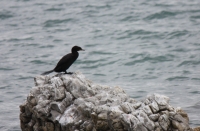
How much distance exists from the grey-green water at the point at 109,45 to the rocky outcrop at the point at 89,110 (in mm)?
4167

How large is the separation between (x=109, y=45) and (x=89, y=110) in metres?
20.3

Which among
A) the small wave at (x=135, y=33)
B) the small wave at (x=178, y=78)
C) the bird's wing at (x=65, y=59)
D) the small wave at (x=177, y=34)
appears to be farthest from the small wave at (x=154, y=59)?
the bird's wing at (x=65, y=59)

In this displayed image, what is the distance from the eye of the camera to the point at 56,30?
36.3m

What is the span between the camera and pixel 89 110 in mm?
12852

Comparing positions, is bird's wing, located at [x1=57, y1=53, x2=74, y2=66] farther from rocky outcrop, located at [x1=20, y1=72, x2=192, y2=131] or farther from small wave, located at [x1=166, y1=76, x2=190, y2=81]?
small wave, located at [x1=166, y1=76, x2=190, y2=81]

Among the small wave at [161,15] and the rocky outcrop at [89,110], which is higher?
the rocky outcrop at [89,110]

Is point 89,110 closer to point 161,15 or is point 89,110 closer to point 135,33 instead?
point 135,33

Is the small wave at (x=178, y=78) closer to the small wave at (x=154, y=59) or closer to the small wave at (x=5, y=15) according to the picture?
the small wave at (x=154, y=59)

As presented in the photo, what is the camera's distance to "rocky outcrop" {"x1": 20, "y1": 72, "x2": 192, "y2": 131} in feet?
40.7

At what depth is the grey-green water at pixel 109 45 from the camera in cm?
2300

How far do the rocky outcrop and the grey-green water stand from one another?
13.7 feet

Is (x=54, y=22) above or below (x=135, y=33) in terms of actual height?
above

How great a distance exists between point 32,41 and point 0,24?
6.00 meters

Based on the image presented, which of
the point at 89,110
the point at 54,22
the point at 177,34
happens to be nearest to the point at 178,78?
the point at 177,34
